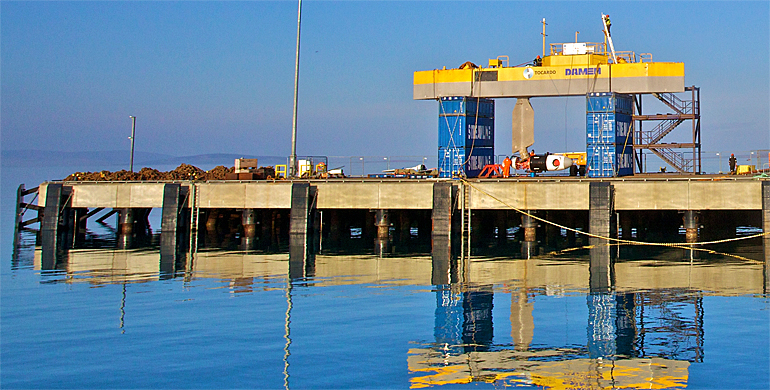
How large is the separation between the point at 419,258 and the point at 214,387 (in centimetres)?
2585

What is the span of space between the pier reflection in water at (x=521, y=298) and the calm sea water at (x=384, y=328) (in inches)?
3.7

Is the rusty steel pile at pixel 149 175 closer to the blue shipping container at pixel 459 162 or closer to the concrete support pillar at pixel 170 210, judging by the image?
the concrete support pillar at pixel 170 210

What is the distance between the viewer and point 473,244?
48750 millimetres

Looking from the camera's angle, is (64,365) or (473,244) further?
(473,244)

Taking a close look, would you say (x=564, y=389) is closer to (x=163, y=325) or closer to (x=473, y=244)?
(x=163, y=325)

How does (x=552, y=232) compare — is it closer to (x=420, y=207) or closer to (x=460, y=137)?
(x=460, y=137)

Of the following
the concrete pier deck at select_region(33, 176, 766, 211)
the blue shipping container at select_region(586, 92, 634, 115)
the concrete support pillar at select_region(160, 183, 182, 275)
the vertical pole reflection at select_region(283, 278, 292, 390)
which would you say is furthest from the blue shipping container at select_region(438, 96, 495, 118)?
the vertical pole reflection at select_region(283, 278, 292, 390)

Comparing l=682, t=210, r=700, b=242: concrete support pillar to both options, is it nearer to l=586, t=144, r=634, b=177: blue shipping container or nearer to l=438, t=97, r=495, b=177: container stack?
l=586, t=144, r=634, b=177: blue shipping container

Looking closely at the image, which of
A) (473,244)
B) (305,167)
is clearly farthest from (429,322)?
(305,167)

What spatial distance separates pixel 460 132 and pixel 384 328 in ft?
129

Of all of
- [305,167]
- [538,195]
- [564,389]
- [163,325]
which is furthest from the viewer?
[305,167]

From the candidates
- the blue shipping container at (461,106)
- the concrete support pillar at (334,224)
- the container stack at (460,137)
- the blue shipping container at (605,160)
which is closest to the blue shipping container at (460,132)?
the container stack at (460,137)

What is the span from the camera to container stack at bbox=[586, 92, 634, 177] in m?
57.3

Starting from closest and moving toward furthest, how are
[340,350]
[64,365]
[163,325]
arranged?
[64,365]
[340,350]
[163,325]
